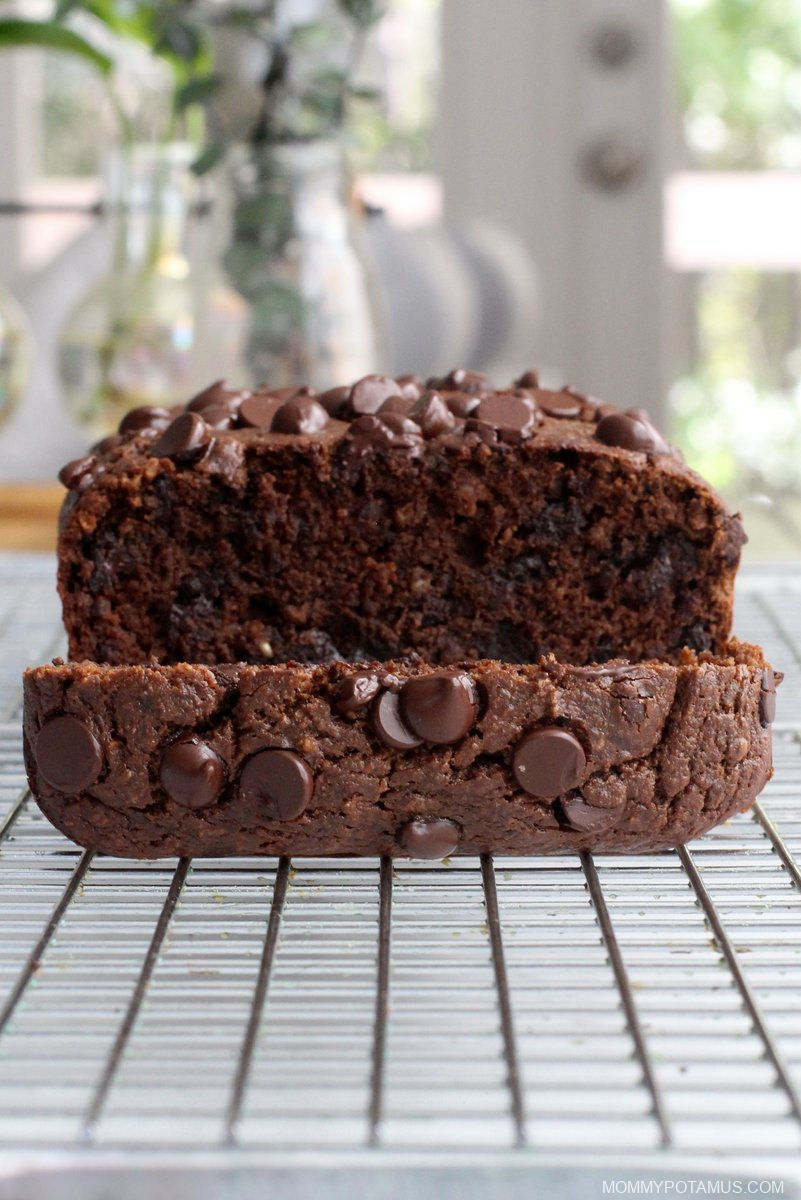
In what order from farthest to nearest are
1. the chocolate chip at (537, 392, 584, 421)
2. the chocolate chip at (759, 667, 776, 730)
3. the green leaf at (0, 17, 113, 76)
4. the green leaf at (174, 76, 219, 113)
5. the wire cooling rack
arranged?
the green leaf at (0, 17, 113, 76), the green leaf at (174, 76, 219, 113), the chocolate chip at (537, 392, 584, 421), the chocolate chip at (759, 667, 776, 730), the wire cooling rack

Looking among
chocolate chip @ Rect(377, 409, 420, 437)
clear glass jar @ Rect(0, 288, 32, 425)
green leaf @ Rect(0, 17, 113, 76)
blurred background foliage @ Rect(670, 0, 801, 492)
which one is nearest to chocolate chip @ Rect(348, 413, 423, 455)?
chocolate chip @ Rect(377, 409, 420, 437)

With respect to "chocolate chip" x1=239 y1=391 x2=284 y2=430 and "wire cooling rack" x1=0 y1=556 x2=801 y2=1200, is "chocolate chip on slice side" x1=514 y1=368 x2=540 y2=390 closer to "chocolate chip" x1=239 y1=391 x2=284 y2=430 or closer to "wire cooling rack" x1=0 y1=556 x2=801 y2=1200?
"chocolate chip" x1=239 y1=391 x2=284 y2=430

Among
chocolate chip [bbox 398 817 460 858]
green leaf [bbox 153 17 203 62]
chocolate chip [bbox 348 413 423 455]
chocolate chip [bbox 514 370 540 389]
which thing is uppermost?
green leaf [bbox 153 17 203 62]

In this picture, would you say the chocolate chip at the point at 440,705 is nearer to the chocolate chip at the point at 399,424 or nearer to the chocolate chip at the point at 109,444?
the chocolate chip at the point at 399,424

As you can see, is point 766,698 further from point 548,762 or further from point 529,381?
point 529,381

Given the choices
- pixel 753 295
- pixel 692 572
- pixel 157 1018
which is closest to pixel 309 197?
pixel 692 572

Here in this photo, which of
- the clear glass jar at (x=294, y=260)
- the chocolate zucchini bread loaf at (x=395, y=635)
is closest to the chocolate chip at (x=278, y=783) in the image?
the chocolate zucchini bread loaf at (x=395, y=635)
